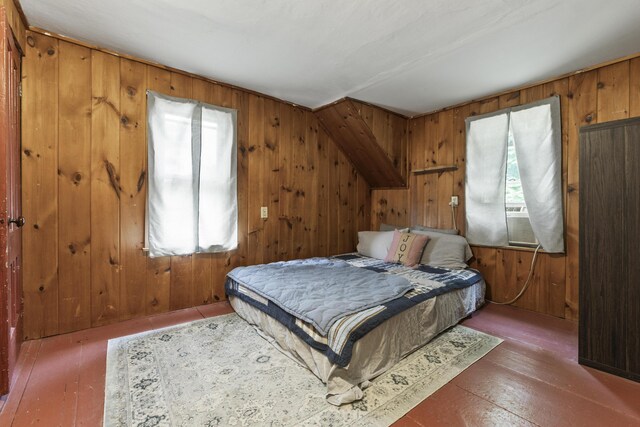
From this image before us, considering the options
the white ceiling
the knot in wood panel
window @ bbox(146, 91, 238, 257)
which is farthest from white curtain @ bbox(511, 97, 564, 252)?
the knot in wood panel

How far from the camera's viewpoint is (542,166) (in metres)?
2.65

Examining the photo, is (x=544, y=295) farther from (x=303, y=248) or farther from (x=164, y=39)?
(x=164, y=39)

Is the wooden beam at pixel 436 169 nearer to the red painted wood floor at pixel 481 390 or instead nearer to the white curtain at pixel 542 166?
the white curtain at pixel 542 166

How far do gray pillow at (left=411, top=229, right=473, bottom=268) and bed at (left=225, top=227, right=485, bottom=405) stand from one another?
0.50ft

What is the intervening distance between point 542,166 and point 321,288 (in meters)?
2.29

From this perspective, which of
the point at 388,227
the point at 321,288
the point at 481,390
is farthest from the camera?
the point at 388,227

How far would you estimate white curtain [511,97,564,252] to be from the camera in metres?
2.59

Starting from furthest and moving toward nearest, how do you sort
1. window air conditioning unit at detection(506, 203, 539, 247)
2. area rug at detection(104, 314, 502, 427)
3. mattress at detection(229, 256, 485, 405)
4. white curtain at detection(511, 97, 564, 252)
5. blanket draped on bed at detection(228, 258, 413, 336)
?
window air conditioning unit at detection(506, 203, 539, 247)
white curtain at detection(511, 97, 564, 252)
blanket draped on bed at detection(228, 258, 413, 336)
mattress at detection(229, 256, 485, 405)
area rug at detection(104, 314, 502, 427)

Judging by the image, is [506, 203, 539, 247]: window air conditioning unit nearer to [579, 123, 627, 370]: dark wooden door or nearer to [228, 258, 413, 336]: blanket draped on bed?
[579, 123, 627, 370]: dark wooden door

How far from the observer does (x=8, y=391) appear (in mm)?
1481

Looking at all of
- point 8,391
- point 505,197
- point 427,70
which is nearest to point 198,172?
point 8,391

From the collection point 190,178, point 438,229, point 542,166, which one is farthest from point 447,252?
point 190,178

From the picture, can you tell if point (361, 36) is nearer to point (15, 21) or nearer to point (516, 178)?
point (516, 178)

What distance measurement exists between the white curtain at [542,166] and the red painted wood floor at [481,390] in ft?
3.03
